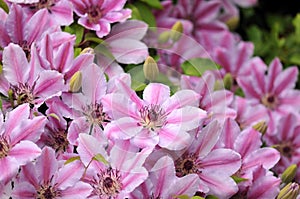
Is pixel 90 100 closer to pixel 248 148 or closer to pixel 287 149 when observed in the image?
pixel 248 148

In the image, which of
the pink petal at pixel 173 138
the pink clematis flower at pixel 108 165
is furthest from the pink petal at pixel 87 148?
the pink petal at pixel 173 138

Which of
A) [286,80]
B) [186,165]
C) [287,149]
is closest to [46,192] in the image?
[186,165]

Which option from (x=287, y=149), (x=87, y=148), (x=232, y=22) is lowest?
(x=287, y=149)

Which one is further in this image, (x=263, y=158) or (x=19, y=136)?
(x=263, y=158)

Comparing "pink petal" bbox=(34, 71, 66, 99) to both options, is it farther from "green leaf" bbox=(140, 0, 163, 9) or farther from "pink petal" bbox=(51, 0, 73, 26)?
"green leaf" bbox=(140, 0, 163, 9)

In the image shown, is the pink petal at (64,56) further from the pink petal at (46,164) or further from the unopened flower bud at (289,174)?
the unopened flower bud at (289,174)

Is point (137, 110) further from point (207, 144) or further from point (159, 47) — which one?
point (159, 47)

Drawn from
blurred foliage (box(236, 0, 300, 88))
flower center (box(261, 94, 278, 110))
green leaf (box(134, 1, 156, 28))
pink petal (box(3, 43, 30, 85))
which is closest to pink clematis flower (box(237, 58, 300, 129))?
flower center (box(261, 94, 278, 110))
